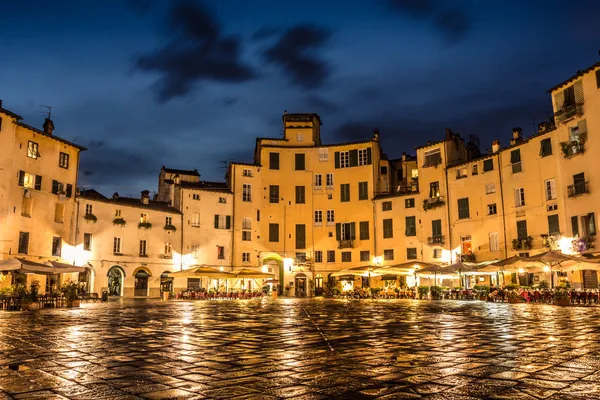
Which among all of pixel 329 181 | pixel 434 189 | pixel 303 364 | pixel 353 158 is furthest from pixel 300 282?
pixel 303 364

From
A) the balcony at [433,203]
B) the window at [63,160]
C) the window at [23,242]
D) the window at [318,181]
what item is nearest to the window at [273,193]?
the window at [318,181]

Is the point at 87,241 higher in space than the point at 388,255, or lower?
higher

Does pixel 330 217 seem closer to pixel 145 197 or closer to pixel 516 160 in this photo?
pixel 145 197

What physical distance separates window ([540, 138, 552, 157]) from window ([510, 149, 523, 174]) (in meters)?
2.00

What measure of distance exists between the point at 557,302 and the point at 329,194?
29.2 m

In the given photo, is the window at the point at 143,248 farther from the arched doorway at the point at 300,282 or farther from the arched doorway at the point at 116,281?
the arched doorway at the point at 300,282

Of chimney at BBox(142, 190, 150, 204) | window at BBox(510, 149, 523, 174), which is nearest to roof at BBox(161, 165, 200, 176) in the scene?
chimney at BBox(142, 190, 150, 204)

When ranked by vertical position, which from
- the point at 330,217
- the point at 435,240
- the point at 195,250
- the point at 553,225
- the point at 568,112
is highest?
the point at 568,112

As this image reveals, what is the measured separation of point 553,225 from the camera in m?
35.2

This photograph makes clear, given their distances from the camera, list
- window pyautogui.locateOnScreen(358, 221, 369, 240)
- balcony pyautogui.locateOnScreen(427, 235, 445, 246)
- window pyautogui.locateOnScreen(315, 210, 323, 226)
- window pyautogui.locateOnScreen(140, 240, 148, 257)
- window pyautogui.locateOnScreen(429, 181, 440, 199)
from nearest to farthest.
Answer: balcony pyautogui.locateOnScreen(427, 235, 445, 246)
window pyautogui.locateOnScreen(140, 240, 148, 257)
window pyautogui.locateOnScreen(429, 181, 440, 199)
window pyautogui.locateOnScreen(358, 221, 369, 240)
window pyautogui.locateOnScreen(315, 210, 323, 226)

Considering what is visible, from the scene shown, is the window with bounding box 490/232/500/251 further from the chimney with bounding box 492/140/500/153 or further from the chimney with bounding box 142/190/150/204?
the chimney with bounding box 142/190/150/204

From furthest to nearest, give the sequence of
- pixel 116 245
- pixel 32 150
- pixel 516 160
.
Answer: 1. pixel 116 245
2. pixel 516 160
3. pixel 32 150

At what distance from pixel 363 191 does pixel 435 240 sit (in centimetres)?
921

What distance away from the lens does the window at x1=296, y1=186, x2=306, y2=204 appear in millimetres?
52719
